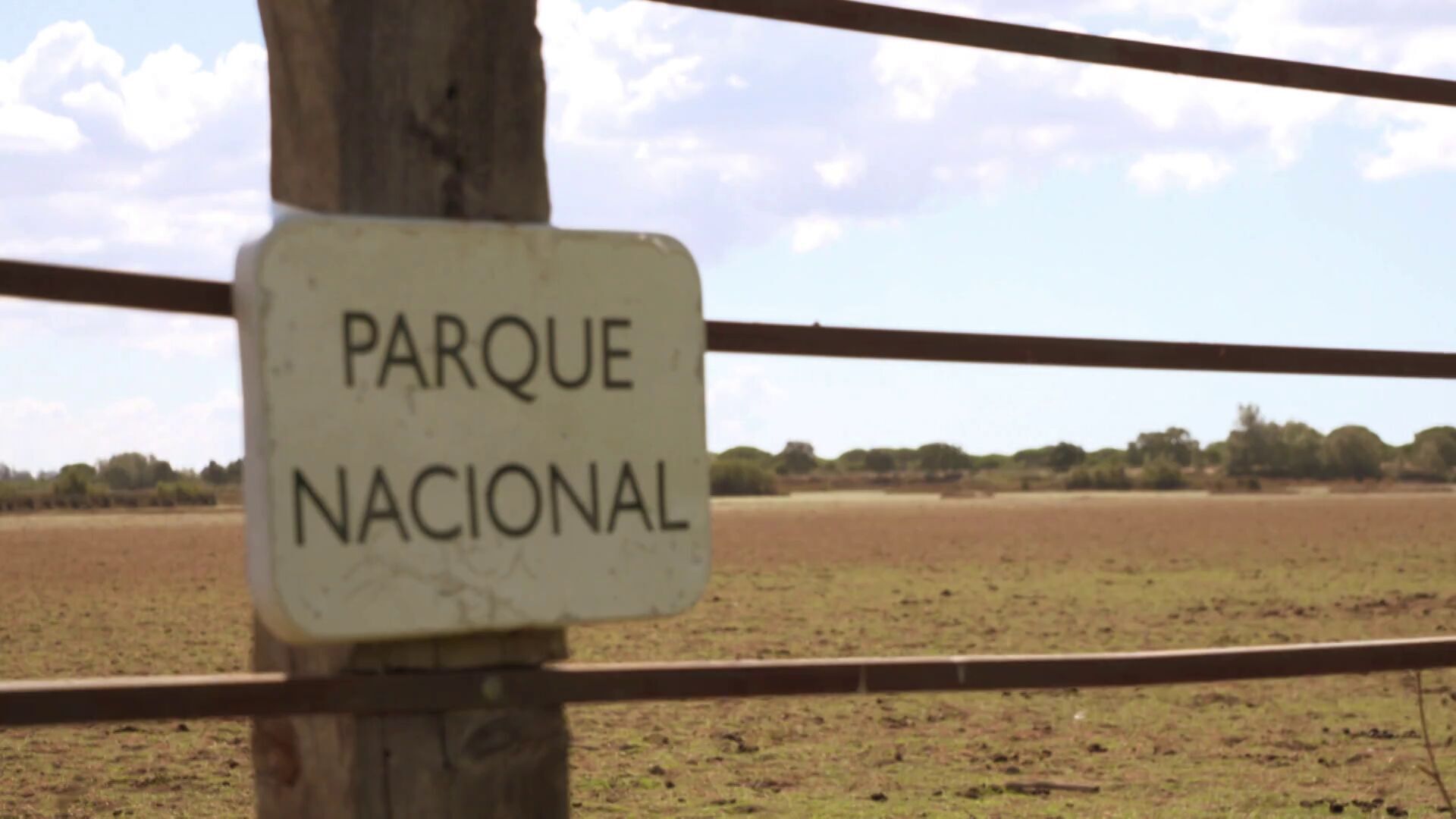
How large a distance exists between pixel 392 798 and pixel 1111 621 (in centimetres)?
958

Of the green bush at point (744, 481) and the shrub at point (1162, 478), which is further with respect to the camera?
the shrub at point (1162, 478)

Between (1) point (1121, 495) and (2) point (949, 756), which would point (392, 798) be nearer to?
(2) point (949, 756)

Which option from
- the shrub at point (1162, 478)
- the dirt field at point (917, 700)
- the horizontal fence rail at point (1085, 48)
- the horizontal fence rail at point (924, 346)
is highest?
the horizontal fence rail at point (1085, 48)

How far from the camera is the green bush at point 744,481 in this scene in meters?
54.2

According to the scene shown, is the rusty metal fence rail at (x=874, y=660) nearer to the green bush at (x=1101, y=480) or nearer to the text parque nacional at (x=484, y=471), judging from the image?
the text parque nacional at (x=484, y=471)

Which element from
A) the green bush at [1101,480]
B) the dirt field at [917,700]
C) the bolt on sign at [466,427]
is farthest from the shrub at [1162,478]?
the bolt on sign at [466,427]

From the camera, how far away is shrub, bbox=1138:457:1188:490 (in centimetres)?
6116

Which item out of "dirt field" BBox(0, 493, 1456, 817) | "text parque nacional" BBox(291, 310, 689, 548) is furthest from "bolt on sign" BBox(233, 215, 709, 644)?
"dirt field" BBox(0, 493, 1456, 817)

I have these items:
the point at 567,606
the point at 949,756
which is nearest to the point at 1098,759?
the point at 949,756

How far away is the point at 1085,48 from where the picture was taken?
6.17 ft

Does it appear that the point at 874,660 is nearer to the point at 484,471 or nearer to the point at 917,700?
the point at 484,471

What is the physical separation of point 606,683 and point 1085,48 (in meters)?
1.06

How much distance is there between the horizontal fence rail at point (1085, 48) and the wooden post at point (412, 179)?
0.32m

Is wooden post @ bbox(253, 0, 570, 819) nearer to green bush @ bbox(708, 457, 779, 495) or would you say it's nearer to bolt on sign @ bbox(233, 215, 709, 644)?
bolt on sign @ bbox(233, 215, 709, 644)
